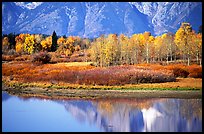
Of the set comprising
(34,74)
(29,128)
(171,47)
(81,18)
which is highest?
(81,18)

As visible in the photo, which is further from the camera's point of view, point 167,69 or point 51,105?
point 167,69

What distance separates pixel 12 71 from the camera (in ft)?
63.8

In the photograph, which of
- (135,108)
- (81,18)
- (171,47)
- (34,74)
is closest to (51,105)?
(135,108)

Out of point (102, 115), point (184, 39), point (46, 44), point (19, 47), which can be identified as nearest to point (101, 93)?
point (102, 115)

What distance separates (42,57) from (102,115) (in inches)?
322

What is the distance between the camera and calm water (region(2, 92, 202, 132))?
11461mm

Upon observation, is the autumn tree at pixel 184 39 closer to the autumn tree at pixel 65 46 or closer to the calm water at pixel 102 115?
the calm water at pixel 102 115

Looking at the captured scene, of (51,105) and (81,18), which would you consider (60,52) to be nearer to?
(81,18)

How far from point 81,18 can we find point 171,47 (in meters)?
5.11

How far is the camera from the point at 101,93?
17.3 metres

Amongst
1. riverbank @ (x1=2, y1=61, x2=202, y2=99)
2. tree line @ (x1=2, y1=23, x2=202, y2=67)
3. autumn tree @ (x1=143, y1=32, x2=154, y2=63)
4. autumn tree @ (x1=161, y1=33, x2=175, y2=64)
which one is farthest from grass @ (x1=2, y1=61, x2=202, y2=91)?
autumn tree @ (x1=143, y1=32, x2=154, y2=63)

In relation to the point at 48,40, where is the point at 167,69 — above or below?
below

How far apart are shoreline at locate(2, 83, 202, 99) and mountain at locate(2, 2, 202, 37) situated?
3445mm

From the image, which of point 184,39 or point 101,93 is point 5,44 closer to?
point 101,93
